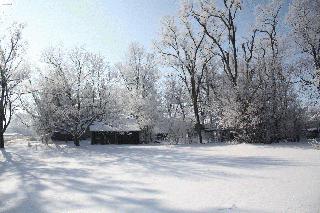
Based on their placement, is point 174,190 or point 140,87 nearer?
point 174,190

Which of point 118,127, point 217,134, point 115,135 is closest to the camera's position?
point 118,127

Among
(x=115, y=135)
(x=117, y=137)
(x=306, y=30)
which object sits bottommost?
(x=117, y=137)

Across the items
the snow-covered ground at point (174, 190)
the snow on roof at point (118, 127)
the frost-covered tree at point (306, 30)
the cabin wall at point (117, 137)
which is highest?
the frost-covered tree at point (306, 30)

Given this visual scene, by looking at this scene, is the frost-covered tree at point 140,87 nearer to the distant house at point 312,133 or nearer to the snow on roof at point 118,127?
the snow on roof at point 118,127

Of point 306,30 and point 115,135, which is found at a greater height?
point 306,30

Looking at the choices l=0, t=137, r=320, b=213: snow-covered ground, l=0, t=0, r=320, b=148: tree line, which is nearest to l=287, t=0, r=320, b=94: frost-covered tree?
l=0, t=0, r=320, b=148: tree line

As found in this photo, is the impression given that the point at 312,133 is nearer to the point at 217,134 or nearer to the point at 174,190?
the point at 217,134

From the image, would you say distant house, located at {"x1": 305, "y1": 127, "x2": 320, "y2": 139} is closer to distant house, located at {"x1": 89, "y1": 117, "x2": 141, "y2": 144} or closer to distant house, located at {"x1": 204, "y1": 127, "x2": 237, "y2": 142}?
distant house, located at {"x1": 204, "y1": 127, "x2": 237, "y2": 142}

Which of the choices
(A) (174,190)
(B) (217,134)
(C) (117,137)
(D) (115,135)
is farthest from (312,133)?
(A) (174,190)

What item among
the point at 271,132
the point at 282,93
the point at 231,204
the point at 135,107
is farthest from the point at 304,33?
the point at 231,204

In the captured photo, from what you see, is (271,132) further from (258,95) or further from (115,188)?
(115,188)


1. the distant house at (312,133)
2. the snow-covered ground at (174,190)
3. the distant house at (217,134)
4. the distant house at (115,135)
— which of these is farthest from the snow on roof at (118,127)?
the snow-covered ground at (174,190)

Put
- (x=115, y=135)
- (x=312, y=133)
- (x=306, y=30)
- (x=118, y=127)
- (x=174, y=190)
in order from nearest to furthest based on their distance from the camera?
(x=174, y=190)
(x=306, y=30)
(x=118, y=127)
(x=312, y=133)
(x=115, y=135)

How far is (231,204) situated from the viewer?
27.3 feet
